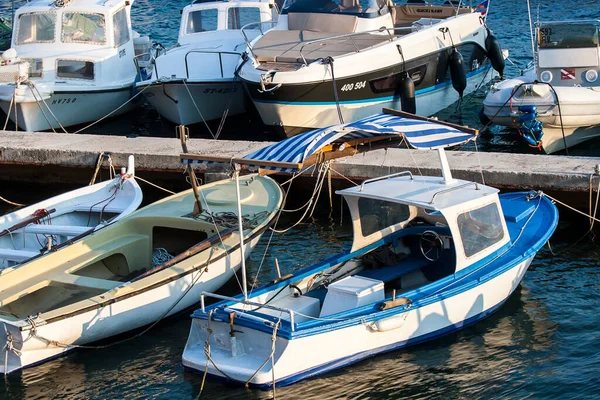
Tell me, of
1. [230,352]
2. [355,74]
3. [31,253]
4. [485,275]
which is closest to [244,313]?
[230,352]

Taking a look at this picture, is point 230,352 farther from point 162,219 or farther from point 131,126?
point 131,126

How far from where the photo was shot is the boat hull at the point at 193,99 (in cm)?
1803

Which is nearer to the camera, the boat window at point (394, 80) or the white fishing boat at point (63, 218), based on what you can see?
the white fishing boat at point (63, 218)

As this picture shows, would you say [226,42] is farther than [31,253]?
Yes

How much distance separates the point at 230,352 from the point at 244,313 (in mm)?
417

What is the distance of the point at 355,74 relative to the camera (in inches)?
646

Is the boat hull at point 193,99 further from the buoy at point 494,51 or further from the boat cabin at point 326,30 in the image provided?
the buoy at point 494,51

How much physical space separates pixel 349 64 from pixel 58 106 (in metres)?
5.81

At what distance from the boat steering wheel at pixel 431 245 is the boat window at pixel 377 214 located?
390 millimetres

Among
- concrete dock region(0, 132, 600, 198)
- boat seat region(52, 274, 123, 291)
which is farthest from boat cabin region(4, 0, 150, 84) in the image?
boat seat region(52, 274, 123, 291)

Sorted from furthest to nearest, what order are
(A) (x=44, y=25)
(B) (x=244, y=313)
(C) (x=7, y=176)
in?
(A) (x=44, y=25)
(C) (x=7, y=176)
(B) (x=244, y=313)

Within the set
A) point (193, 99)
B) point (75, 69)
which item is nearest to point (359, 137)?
point (193, 99)

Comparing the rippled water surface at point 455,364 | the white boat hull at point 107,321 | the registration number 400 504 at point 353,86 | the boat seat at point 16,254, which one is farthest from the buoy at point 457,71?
the boat seat at point 16,254

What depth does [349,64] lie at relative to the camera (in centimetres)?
1628
